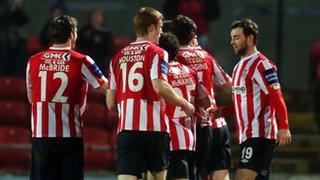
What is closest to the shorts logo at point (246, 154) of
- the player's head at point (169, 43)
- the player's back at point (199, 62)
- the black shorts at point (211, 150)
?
the black shorts at point (211, 150)

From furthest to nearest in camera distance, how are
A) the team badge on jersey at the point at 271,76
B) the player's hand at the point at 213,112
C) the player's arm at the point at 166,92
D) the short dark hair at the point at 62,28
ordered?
1. the player's hand at the point at 213,112
2. the team badge on jersey at the point at 271,76
3. the short dark hair at the point at 62,28
4. the player's arm at the point at 166,92

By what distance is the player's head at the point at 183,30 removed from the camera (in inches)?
413

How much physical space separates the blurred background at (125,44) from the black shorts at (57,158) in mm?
5778

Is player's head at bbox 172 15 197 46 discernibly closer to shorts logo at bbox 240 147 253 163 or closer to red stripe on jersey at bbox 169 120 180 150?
red stripe on jersey at bbox 169 120 180 150

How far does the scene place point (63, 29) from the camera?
955 cm

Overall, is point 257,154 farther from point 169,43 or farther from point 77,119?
point 77,119

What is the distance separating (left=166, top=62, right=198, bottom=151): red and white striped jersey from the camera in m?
10.1

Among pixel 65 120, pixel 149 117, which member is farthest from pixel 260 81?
pixel 65 120

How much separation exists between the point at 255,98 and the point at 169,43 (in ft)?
3.12

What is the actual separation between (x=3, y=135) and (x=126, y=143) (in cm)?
696

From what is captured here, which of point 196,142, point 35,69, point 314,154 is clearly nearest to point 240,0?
point 314,154

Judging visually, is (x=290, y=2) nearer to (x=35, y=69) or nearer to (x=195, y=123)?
(x=195, y=123)

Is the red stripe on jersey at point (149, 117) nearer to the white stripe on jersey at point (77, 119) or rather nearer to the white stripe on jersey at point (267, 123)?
the white stripe on jersey at point (77, 119)

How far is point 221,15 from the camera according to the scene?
56.5 feet
